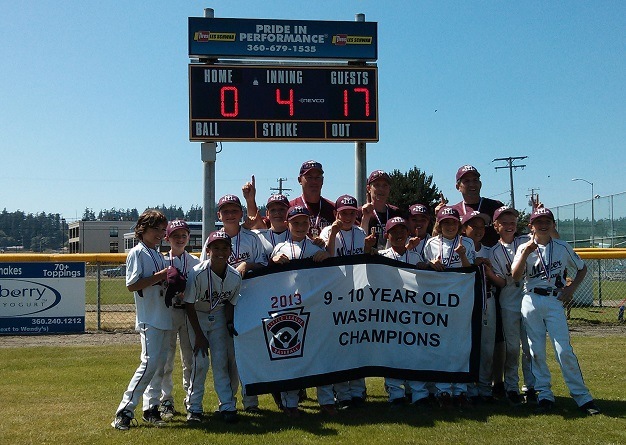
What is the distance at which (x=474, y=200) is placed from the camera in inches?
291

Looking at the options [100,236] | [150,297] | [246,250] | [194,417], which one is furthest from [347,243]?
[100,236]

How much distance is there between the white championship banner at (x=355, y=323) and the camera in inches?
256

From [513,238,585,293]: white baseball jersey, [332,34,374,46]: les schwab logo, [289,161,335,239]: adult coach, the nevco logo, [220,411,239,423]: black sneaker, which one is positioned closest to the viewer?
[220,411,239,423]: black sneaker

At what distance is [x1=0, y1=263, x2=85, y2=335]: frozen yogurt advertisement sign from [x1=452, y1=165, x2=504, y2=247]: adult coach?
8.73 meters

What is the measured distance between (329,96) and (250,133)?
165 cm

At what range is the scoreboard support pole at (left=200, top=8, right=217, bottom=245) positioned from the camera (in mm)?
11938

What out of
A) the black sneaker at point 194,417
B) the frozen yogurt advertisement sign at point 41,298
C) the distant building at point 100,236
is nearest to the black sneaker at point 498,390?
the black sneaker at point 194,417

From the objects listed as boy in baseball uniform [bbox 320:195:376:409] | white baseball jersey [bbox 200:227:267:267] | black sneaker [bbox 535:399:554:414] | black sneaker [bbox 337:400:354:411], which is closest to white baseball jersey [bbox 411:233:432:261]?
boy in baseball uniform [bbox 320:195:376:409]

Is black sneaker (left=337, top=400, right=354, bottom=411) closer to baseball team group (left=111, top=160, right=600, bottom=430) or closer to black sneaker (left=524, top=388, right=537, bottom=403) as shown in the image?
baseball team group (left=111, top=160, right=600, bottom=430)

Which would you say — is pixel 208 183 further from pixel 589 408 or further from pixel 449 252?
pixel 589 408

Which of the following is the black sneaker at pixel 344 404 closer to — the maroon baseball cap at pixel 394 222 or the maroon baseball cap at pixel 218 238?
the maroon baseball cap at pixel 394 222

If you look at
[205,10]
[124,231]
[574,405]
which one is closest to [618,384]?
[574,405]

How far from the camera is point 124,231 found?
67.1 meters

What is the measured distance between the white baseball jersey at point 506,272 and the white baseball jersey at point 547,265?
17cm
